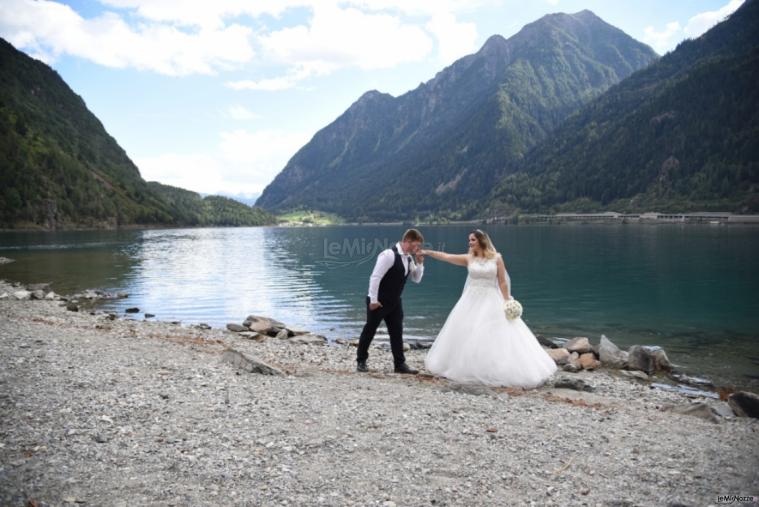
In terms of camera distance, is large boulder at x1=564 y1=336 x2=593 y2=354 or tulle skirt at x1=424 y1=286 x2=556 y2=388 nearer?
tulle skirt at x1=424 y1=286 x2=556 y2=388

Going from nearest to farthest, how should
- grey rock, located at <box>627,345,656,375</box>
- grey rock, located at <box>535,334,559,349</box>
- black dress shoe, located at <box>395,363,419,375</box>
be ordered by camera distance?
black dress shoe, located at <box>395,363,419,375</box> < grey rock, located at <box>627,345,656,375</box> < grey rock, located at <box>535,334,559,349</box>

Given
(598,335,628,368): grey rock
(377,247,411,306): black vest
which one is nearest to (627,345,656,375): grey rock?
(598,335,628,368): grey rock

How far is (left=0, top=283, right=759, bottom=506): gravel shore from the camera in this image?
6.23 metres

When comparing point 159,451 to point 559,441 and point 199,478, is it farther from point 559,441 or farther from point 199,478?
point 559,441

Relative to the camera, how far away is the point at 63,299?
3391 centimetres

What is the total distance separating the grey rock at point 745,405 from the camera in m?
11.9

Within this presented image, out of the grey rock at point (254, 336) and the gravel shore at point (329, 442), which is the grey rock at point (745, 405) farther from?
the grey rock at point (254, 336)

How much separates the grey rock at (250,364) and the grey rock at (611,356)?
1337 centimetres

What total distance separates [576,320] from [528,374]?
19.8 m

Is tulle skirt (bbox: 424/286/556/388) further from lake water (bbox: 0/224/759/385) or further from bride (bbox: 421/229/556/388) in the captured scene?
lake water (bbox: 0/224/759/385)

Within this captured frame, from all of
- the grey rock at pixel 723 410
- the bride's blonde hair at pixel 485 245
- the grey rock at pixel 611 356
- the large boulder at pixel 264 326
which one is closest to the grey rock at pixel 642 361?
the grey rock at pixel 611 356

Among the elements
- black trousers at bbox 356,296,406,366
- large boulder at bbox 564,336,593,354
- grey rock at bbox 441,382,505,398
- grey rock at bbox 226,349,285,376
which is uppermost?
black trousers at bbox 356,296,406,366

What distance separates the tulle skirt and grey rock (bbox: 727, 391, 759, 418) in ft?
14.5

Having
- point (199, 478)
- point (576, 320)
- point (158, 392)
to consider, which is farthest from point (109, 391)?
point (576, 320)
